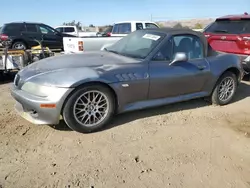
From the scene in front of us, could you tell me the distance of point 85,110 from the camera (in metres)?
3.72

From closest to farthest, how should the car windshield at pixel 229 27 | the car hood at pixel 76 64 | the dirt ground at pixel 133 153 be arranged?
1. the dirt ground at pixel 133 153
2. the car hood at pixel 76 64
3. the car windshield at pixel 229 27

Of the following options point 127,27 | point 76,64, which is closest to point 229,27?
point 76,64

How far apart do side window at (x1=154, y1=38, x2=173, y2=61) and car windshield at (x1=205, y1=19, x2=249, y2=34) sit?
3.42m

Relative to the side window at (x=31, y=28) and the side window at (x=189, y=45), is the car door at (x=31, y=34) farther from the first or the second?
the side window at (x=189, y=45)

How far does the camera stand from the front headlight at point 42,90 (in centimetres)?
342

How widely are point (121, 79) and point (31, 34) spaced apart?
1117 cm

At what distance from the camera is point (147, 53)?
4230mm

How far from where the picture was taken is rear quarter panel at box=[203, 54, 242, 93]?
193 inches

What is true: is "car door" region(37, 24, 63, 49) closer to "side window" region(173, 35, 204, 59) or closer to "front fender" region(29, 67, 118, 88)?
"side window" region(173, 35, 204, 59)

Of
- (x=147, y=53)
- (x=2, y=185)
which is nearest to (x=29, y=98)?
(x=2, y=185)

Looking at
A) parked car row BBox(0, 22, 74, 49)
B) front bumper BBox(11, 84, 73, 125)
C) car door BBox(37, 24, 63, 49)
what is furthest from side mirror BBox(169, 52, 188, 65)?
car door BBox(37, 24, 63, 49)

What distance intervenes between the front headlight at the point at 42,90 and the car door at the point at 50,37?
1080 centimetres

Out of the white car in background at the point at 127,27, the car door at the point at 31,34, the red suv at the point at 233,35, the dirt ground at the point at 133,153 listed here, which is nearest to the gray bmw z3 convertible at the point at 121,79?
the dirt ground at the point at 133,153

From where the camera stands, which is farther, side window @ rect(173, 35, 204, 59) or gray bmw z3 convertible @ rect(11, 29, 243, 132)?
side window @ rect(173, 35, 204, 59)
